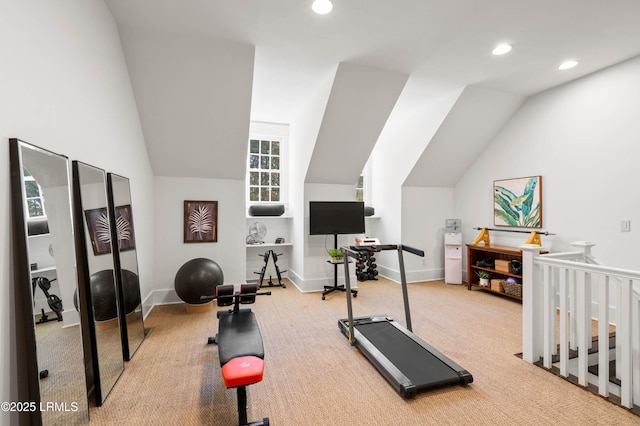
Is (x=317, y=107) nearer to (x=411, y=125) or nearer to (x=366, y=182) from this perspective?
(x=411, y=125)

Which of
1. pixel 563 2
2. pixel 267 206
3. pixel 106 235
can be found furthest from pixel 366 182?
pixel 106 235

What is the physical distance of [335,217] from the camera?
196 inches

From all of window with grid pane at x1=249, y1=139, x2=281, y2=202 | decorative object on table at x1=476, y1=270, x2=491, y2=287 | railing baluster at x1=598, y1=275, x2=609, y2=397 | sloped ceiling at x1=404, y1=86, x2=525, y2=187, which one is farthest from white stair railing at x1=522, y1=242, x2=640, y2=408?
window with grid pane at x1=249, y1=139, x2=281, y2=202

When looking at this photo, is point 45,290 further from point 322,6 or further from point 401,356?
point 322,6

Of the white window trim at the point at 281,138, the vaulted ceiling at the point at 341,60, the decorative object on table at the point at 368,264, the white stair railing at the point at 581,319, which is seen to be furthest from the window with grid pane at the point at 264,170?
the white stair railing at the point at 581,319

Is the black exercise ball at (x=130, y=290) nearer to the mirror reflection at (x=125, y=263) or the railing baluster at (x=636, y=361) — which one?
the mirror reflection at (x=125, y=263)

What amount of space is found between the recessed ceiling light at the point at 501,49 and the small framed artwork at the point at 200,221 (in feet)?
13.9

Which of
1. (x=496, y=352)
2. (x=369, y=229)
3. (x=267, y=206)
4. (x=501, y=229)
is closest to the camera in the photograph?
(x=496, y=352)

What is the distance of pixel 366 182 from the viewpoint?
6.75 meters

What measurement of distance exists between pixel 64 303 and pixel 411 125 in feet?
17.8

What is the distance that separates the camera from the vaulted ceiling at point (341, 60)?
2732mm

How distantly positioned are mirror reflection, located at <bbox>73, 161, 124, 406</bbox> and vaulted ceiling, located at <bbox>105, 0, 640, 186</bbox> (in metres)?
1.52

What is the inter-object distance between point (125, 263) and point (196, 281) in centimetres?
102

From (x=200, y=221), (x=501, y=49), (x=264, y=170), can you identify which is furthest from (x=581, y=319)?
(x=264, y=170)
